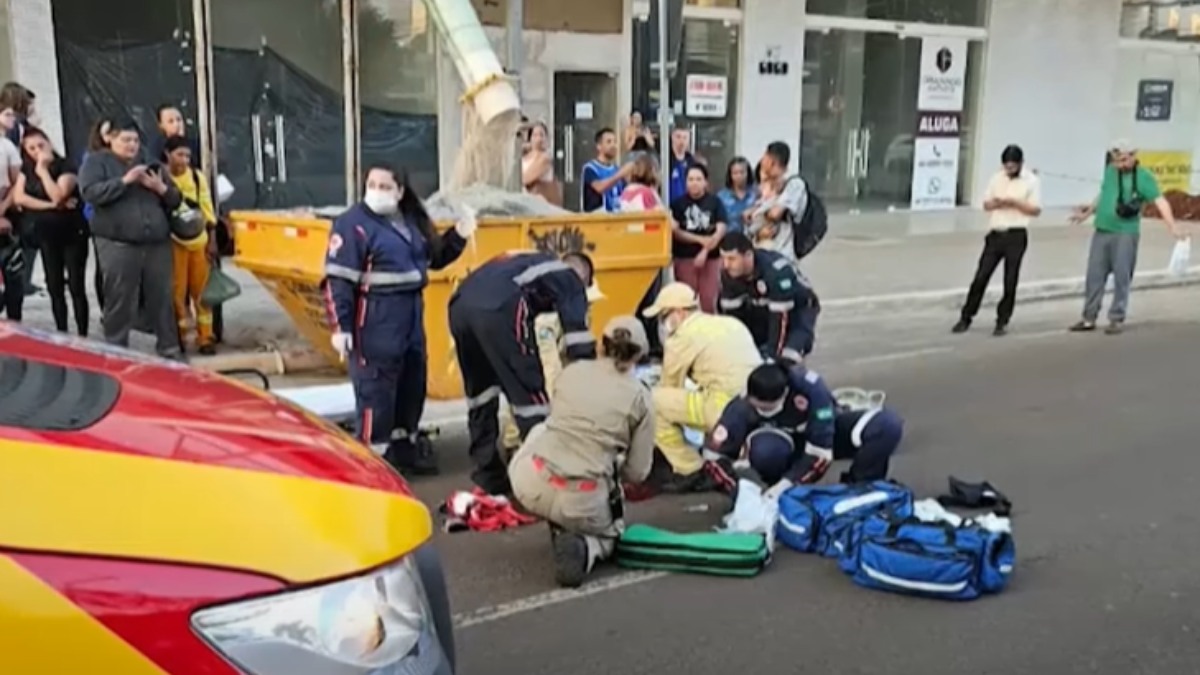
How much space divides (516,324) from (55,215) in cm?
427

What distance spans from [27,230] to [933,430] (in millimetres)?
6358

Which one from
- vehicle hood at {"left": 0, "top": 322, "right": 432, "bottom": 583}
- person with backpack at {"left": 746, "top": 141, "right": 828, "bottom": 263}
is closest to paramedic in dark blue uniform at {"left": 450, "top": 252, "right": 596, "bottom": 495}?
person with backpack at {"left": 746, "top": 141, "right": 828, "bottom": 263}

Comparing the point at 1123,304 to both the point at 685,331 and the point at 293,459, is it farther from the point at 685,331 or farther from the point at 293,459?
the point at 293,459

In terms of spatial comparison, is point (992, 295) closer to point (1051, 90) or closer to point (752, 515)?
point (752, 515)

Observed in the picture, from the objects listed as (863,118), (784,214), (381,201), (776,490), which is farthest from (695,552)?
(863,118)

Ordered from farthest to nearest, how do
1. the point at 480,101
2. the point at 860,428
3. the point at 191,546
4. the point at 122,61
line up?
1. the point at 122,61
2. the point at 480,101
3. the point at 860,428
4. the point at 191,546

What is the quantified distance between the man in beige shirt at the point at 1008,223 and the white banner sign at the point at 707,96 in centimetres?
775

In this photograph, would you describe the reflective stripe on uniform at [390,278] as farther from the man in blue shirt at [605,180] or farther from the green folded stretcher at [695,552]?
the man in blue shirt at [605,180]

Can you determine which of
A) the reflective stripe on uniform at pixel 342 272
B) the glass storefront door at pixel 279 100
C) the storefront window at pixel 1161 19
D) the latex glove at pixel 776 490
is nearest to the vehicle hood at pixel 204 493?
the latex glove at pixel 776 490

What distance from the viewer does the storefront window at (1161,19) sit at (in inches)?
888

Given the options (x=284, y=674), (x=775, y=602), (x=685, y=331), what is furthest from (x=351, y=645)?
(x=685, y=331)

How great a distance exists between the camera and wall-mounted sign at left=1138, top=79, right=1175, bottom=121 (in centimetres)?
2302

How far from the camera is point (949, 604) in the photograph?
180 inches

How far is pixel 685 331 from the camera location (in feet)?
20.2
